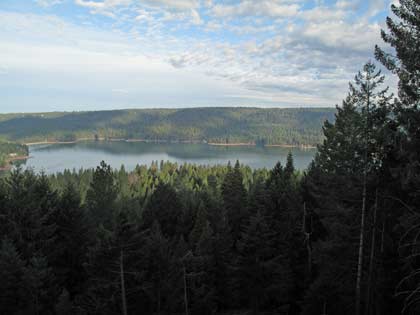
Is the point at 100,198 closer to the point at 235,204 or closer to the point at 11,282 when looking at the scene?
the point at 235,204

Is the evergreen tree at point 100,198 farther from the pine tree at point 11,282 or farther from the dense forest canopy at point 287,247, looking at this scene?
the pine tree at point 11,282

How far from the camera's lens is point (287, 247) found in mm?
22312

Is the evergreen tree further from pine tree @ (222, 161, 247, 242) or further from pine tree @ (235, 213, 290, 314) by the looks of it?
pine tree @ (235, 213, 290, 314)

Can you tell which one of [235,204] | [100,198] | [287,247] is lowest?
[287,247]

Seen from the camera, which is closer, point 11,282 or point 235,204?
point 11,282

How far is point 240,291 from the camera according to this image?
61.3 feet

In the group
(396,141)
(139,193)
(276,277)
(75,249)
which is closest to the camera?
(396,141)

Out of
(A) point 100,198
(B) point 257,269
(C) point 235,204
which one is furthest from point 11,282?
(C) point 235,204

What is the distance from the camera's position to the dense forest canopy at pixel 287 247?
10727 millimetres

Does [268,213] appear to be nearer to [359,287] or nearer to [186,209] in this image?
[186,209]

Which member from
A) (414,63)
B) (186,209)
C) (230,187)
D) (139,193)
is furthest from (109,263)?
(139,193)

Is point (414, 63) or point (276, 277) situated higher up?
point (414, 63)

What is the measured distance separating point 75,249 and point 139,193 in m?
45.0

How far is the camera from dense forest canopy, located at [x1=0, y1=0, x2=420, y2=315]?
35.2ft
